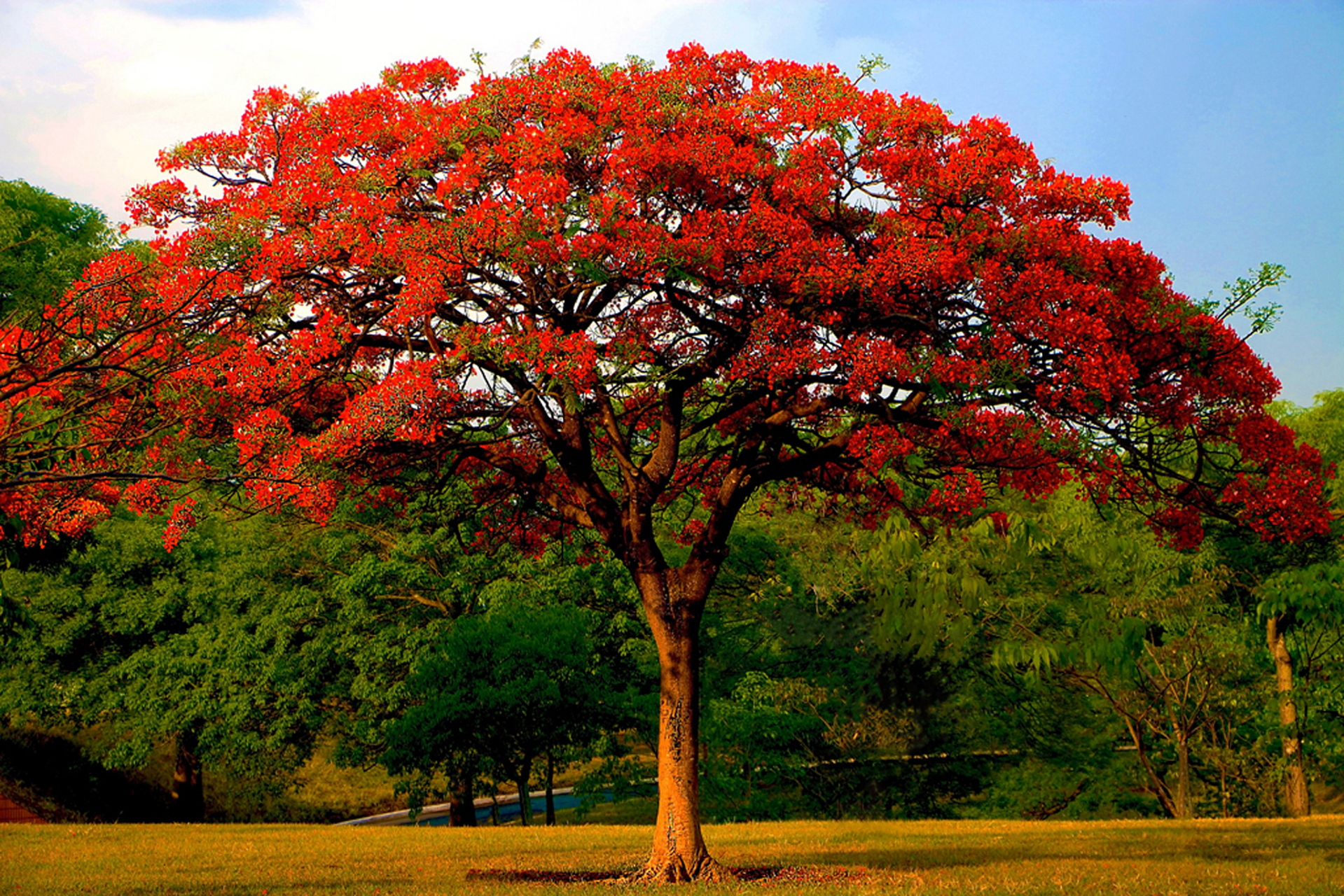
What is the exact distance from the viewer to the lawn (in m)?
11.9

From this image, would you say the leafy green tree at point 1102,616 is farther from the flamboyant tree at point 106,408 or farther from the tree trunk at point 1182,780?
the flamboyant tree at point 106,408

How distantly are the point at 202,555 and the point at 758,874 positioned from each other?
78.1ft

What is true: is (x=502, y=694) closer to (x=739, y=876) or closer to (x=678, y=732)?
(x=678, y=732)

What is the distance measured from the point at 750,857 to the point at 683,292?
7.99m

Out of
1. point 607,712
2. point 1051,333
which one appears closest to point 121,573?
point 607,712

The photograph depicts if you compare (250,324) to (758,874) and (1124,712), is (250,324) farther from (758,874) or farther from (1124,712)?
(1124,712)

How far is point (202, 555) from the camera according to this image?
31.8 m

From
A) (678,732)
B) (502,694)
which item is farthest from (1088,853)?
(502,694)

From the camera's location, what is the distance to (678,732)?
516 inches

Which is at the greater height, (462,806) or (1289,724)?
(1289,724)

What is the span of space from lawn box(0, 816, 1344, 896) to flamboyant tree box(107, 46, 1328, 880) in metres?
2.72

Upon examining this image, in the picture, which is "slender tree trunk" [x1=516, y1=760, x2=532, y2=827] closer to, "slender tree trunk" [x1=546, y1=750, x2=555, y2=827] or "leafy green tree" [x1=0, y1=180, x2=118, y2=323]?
"slender tree trunk" [x1=546, y1=750, x2=555, y2=827]

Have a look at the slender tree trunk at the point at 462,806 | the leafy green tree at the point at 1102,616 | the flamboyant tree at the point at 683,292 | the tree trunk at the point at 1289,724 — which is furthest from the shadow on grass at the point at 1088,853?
the slender tree trunk at the point at 462,806

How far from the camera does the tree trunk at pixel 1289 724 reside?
25.9 meters
